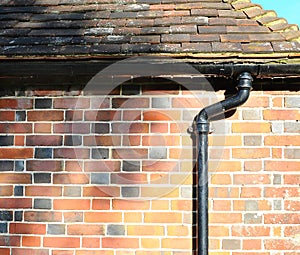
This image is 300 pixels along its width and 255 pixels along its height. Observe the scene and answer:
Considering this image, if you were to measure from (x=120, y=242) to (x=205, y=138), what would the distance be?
968 mm

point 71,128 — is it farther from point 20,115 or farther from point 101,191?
point 101,191

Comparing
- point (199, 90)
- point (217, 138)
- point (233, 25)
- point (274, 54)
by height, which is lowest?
point (217, 138)

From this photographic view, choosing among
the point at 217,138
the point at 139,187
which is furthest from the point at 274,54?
the point at 139,187

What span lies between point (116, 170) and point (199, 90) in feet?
2.77

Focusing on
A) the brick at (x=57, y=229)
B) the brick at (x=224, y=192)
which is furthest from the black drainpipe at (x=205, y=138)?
the brick at (x=57, y=229)

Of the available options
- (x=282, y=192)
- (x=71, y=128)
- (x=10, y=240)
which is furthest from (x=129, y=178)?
(x=282, y=192)

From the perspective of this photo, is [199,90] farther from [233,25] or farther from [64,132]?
[64,132]

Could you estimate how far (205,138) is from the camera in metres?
3.15

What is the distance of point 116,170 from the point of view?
3.26 metres

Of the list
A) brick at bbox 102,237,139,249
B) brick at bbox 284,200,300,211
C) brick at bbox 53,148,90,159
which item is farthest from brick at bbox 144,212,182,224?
brick at bbox 284,200,300,211

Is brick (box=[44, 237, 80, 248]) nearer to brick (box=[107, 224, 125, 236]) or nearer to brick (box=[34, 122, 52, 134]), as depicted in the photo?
brick (box=[107, 224, 125, 236])

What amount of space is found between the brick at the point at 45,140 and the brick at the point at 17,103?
25cm

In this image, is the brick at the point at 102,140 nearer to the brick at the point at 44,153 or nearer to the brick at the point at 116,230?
the brick at the point at 44,153

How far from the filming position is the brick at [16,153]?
333cm
